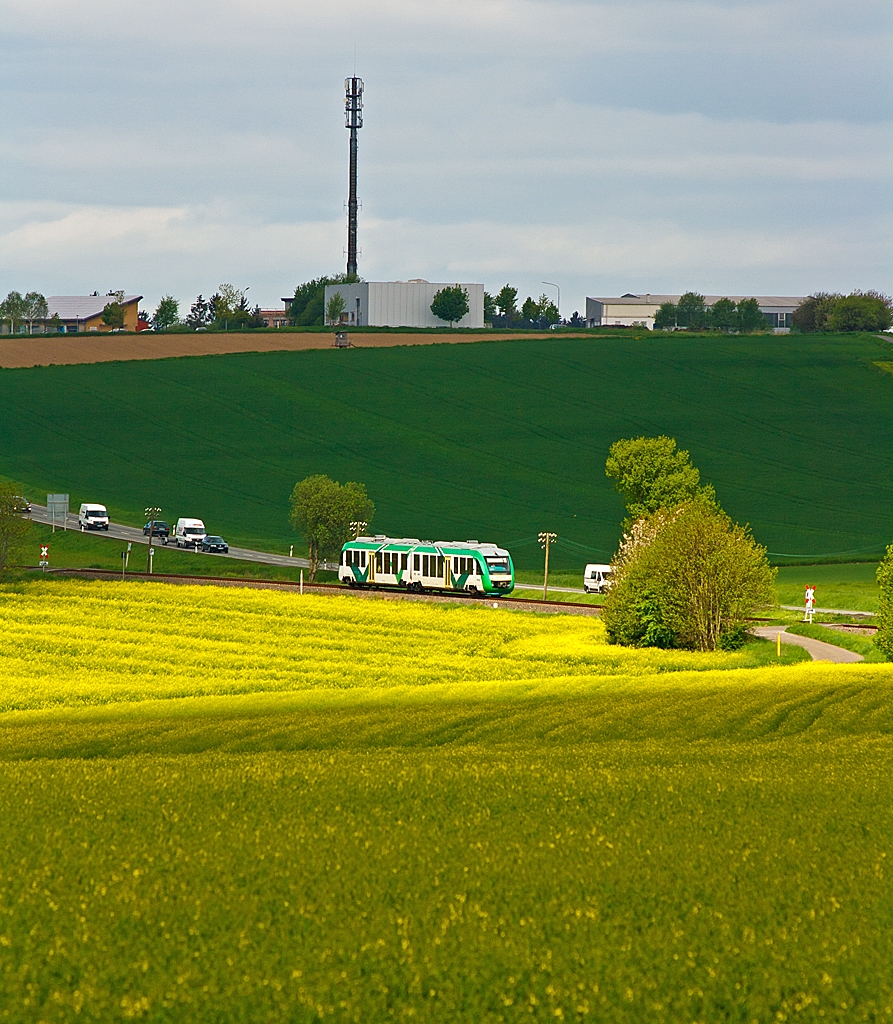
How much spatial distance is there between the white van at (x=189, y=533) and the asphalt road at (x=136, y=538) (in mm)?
1038

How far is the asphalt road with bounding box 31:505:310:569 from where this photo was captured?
95.6 meters

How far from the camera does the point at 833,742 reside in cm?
3025

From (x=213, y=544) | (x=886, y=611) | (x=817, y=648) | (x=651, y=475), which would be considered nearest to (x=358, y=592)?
(x=817, y=648)

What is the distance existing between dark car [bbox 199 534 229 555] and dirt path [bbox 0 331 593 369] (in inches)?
2814

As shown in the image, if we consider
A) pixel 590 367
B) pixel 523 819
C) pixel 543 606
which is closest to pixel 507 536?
pixel 543 606

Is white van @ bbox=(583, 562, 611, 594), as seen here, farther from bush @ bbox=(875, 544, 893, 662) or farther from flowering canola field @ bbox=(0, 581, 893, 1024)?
flowering canola field @ bbox=(0, 581, 893, 1024)

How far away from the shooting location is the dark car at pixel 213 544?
96.6 meters

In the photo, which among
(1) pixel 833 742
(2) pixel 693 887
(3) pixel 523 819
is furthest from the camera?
(1) pixel 833 742

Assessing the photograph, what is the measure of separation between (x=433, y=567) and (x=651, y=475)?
97.1 ft

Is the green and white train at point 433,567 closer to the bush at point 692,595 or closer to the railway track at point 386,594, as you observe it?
the railway track at point 386,594

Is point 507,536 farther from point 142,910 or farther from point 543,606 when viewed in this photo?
point 142,910

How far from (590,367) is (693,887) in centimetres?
14479

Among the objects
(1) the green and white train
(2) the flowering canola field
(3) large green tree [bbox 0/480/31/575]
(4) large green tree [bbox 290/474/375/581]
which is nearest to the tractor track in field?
(1) the green and white train

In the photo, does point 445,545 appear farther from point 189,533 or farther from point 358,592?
point 189,533
